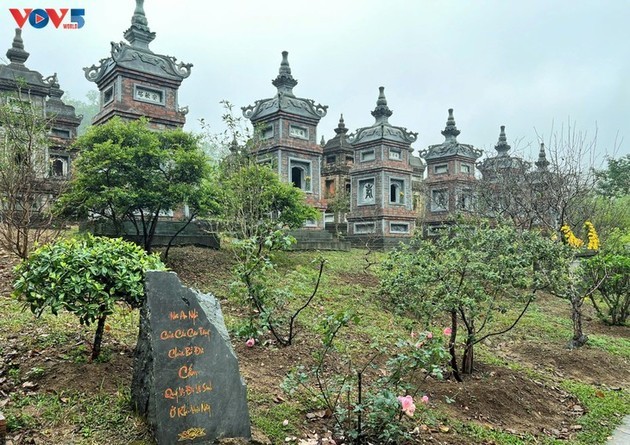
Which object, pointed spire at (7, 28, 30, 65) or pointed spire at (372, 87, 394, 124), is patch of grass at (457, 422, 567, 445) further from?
pointed spire at (7, 28, 30, 65)

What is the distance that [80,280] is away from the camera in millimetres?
3621

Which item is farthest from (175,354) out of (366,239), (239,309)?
(366,239)

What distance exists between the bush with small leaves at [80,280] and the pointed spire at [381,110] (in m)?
19.5

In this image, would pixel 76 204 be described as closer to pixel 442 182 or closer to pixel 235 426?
pixel 235 426

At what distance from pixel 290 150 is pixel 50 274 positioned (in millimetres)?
14556

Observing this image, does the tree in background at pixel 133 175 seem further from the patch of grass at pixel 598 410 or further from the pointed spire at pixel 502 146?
the pointed spire at pixel 502 146

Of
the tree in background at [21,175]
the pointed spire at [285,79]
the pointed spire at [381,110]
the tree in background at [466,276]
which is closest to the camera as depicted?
the tree in background at [466,276]

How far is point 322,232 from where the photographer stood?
17.8 metres

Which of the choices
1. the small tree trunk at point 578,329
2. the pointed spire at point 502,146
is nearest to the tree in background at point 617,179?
the pointed spire at point 502,146

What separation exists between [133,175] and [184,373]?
263 inches

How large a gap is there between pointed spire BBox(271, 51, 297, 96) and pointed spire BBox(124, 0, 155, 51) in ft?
18.7

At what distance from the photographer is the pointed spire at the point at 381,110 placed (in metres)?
22.0

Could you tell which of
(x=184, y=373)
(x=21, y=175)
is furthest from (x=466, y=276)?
(x=21, y=175)

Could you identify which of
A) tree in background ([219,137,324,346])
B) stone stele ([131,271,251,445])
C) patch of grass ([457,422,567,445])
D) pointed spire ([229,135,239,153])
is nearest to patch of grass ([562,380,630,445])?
patch of grass ([457,422,567,445])
